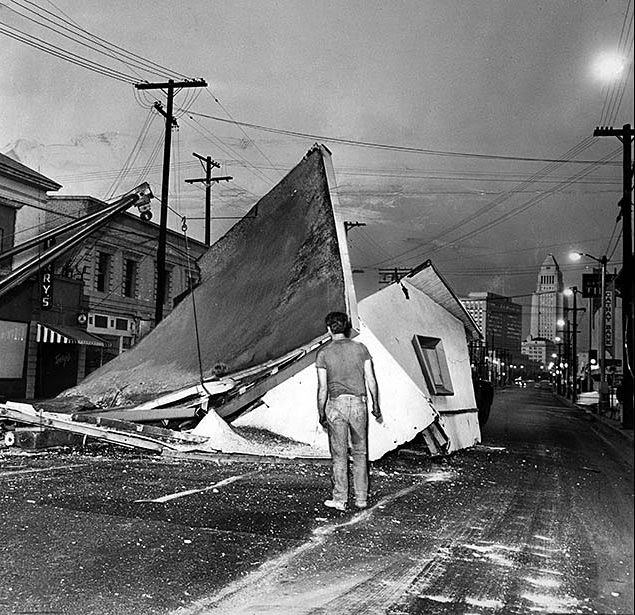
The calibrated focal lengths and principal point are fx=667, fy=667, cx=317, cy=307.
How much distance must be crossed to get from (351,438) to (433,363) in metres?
5.55

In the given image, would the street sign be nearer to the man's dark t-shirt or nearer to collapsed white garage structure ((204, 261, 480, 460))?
collapsed white garage structure ((204, 261, 480, 460))

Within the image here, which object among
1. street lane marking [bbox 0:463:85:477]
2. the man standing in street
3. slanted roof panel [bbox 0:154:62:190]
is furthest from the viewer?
slanted roof panel [bbox 0:154:62:190]

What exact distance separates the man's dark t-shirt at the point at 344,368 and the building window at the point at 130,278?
2851cm

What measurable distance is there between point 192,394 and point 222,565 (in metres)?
4.92

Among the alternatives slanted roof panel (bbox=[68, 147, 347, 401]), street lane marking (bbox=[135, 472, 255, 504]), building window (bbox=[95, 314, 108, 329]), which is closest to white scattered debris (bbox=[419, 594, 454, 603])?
street lane marking (bbox=[135, 472, 255, 504])

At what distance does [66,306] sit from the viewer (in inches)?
1074

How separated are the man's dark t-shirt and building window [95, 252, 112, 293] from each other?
26852mm

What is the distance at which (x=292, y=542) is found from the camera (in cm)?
493

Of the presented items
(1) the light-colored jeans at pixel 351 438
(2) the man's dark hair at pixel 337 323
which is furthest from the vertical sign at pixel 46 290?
(1) the light-colored jeans at pixel 351 438

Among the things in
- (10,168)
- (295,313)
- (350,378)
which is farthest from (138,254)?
(350,378)

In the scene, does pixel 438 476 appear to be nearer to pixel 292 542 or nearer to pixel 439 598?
pixel 292 542

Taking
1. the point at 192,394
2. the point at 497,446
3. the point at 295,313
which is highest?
the point at 295,313

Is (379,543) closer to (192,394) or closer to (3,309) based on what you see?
(192,394)

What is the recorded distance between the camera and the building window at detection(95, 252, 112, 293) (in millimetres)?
31219
